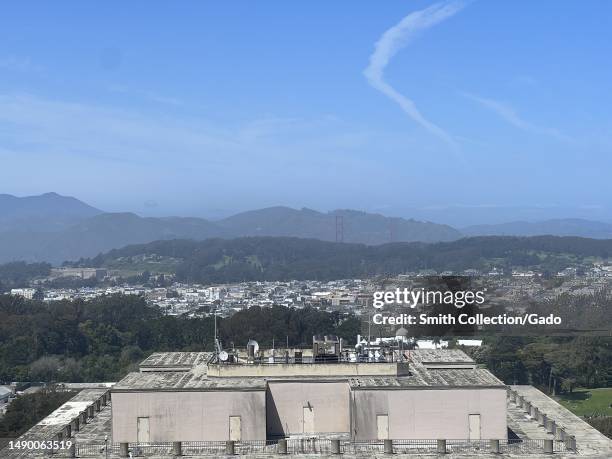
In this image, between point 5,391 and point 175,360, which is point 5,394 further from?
point 175,360

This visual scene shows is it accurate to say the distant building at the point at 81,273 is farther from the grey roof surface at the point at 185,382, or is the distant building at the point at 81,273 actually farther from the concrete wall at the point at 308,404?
the concrete wall at the point at 308,404

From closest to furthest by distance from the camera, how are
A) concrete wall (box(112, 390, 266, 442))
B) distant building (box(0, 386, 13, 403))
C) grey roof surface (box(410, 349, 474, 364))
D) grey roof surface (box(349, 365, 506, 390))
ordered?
concrete wall (box(112, 390, 266, 442)) < grey roof surface (box(349, 365, 506, 390)) < grey roof surface (box(410, 349, 474, 364)) < distant building (box(0, 386, 13, 403))

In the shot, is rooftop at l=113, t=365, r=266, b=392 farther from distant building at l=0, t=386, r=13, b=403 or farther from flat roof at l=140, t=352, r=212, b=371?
distant building at l=0, t=386, r=13, b=403

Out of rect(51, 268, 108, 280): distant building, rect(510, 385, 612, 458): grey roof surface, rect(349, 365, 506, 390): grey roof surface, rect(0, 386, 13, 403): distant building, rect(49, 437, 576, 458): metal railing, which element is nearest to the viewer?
rect(49, 437, 576, 458): metal railing

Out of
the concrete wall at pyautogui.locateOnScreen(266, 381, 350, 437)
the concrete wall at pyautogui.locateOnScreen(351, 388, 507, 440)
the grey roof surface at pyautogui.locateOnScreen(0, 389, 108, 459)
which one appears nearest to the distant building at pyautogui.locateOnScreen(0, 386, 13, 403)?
the grey roof surface at pyautogui.locateOnScreen(0, 389, 108, 459)

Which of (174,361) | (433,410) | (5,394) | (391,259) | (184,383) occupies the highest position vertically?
(391,259)

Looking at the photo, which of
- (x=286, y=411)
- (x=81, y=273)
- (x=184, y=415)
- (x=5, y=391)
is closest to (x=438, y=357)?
(x=286, y=411)
